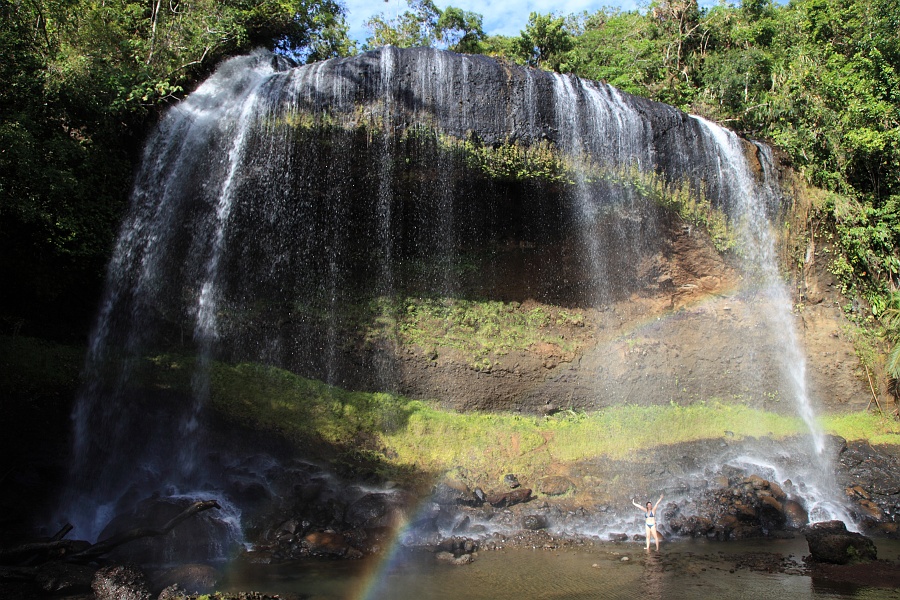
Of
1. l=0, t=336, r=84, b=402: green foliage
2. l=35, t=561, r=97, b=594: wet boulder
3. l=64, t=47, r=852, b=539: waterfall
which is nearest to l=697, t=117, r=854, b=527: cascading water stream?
l=64, t=47, r=852, b=539: waterfall

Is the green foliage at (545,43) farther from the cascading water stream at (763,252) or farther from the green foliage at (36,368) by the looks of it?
the green foliage at (36,368)

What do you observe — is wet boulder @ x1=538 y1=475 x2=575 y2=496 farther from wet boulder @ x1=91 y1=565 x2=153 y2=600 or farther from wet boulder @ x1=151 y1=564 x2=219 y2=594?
wet boulder @ x1=91 y1=565 x2=153 y2=600

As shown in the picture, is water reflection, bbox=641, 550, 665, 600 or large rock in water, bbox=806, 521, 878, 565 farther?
large rock in water, bbox=806, 521, 878, 565

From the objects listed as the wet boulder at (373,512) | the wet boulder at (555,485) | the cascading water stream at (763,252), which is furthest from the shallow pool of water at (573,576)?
the cascading water stream at (763,252)

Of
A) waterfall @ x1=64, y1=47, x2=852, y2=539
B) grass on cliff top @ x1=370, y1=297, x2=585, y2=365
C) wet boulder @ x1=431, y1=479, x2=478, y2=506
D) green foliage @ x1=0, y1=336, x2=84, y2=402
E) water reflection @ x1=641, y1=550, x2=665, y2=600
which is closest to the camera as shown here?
water reflection @ x1=641, y1=550, x2=665, y2=600

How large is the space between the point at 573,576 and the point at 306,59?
15.7m

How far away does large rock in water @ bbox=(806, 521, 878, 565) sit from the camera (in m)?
8.15

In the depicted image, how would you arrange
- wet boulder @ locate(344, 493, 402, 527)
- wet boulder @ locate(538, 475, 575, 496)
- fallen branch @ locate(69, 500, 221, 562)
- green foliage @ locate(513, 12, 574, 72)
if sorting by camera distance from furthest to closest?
green foliage @ locate(513, 12, 574, 72) → wet boulder @ locate(538, 475, 575, 496) → wet boulder @ locate(344, 493, 402, 527) → fallen branch @ locate(69, 500, 221, 562)

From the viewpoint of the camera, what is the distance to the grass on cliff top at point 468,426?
12.2m

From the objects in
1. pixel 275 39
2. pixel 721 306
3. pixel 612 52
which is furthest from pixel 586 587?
pixel 612 52

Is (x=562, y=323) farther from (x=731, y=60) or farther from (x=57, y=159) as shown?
(x=57, y=159)

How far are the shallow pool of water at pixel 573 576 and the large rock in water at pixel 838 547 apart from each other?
0.39 m

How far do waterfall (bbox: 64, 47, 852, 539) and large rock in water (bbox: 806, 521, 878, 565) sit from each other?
358 cm

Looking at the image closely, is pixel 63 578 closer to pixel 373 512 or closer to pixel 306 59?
pixel 373 512
